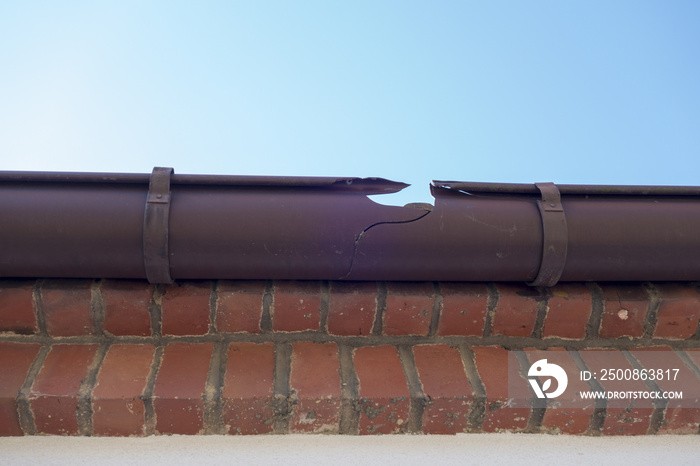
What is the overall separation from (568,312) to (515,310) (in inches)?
5.4

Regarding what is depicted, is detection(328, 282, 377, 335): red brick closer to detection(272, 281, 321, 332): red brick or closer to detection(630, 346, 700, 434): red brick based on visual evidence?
detection(272, 281, 321, 332): red brick

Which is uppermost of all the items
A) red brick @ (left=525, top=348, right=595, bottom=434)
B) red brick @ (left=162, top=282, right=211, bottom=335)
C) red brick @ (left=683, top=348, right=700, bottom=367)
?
red brick @ (left=162, top=282, right=211, bottom=335)

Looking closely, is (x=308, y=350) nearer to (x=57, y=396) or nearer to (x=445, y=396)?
(x=445, y=396)

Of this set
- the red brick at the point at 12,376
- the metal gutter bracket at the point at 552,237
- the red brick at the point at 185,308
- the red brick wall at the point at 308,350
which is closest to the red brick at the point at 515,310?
the red brick wall at the point at 308,350

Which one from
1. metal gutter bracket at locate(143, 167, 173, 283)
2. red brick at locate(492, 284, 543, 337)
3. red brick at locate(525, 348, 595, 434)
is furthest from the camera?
red brick at locate(492, 284, 543, 337)

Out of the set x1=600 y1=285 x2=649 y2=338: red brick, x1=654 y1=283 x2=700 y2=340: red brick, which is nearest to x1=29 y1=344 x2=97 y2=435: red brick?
x1=600 y1=285 x2=649 y2=338: red brick

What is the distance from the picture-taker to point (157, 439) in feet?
4.01

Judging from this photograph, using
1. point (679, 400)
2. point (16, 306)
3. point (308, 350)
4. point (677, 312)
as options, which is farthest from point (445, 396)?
point (16, 306)

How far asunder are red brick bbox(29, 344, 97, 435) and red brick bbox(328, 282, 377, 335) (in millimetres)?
Answer: 579

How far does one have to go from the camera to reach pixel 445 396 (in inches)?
48.9

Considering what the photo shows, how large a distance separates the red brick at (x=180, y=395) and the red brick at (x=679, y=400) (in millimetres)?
1070

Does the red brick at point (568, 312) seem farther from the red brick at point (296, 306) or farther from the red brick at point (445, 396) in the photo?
the red brick at point (296, 306)

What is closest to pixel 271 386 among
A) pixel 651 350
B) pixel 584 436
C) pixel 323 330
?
pixel 323 330

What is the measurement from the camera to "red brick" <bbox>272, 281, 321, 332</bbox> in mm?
1335
